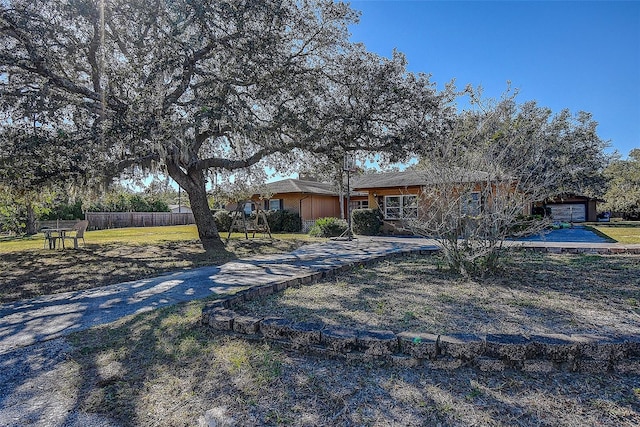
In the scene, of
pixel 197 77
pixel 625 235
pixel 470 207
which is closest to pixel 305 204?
pixel 197 77

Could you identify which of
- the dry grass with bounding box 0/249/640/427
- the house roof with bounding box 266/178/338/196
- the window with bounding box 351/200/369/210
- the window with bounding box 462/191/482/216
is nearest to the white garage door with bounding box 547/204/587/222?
the window with bounding box 351/200/369/210

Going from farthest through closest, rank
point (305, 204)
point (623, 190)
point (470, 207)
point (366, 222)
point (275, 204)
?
point (623, 190)
point (275, 204)
point (305, 204)
point (366, 222)
point (470, 207)

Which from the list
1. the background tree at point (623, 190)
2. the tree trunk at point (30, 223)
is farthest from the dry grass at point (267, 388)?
the background tree at point (623, 190)

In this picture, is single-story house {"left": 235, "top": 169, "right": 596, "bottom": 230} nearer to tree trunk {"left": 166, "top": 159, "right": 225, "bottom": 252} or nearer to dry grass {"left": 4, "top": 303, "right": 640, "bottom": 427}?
tree trunk {"left": 166, "top": 159, "right": 225, "bottom": 252}

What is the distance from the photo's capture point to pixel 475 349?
8.79ft

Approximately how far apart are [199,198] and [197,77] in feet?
12.7

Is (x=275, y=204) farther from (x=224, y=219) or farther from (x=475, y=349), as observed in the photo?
(x=475, y=349)

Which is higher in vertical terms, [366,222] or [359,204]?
[359,204]

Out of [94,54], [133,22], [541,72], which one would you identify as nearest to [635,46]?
[541,72]

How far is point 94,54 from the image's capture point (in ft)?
29.3

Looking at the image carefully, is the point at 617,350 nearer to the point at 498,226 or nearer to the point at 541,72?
the point at 498,226

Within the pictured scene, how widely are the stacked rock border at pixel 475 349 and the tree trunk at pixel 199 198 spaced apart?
908 centimetres

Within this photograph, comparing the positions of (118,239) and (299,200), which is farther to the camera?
(299,200)

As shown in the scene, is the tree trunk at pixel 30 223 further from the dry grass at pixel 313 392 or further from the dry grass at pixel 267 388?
the dry grass at pixel 313 392
